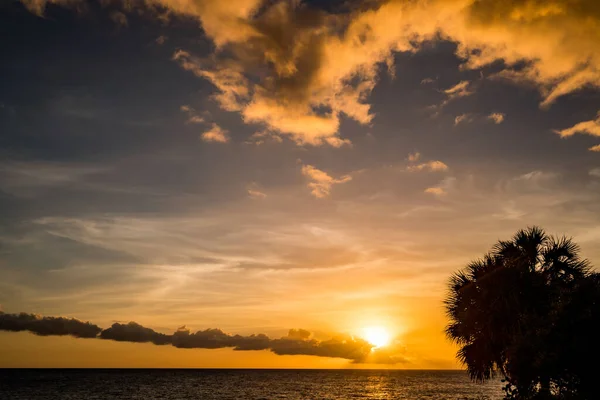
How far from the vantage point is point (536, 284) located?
2741 cm

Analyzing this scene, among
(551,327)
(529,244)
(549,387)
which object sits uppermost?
(529,244)

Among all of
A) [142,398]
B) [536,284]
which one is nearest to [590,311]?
[536,284]

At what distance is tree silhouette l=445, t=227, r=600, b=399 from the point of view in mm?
22859

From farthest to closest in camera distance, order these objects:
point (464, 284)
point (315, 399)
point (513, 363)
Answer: point (315, 399) < point (464, 284) < point (513, 363)

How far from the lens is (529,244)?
3086 cm

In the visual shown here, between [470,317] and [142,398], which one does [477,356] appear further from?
[142,398]

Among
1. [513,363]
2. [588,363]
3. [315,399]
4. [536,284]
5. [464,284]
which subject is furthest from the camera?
[315,399]

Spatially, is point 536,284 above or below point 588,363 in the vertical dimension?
above

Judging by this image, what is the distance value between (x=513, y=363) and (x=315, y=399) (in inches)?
2730

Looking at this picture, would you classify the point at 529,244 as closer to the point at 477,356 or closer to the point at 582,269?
the point at 582,269

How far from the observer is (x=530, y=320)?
24734 mm

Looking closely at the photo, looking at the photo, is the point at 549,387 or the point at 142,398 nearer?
the point at 549,387

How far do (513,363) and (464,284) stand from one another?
7.17 m

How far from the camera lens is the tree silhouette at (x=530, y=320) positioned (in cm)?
2286
